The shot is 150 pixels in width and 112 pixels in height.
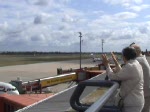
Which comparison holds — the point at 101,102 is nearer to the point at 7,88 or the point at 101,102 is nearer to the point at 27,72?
the point at 7,88

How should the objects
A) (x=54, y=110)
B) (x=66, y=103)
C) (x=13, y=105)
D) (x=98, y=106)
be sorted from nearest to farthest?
(x=98, y=106), (x=54, y=110), (x=66, y=103), (x=13, y=105)

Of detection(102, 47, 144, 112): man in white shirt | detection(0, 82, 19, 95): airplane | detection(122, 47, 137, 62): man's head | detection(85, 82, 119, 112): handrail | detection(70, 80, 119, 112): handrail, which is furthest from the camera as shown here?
detection(0, 82, 19, 95): airplane

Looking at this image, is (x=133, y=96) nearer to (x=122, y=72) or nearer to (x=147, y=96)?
Result: (x=122, y=72)

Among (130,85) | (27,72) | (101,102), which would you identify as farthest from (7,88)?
(27,72)

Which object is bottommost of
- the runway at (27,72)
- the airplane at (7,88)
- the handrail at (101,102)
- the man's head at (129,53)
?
the runway at (27,72)

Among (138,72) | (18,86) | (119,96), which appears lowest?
(18,86)

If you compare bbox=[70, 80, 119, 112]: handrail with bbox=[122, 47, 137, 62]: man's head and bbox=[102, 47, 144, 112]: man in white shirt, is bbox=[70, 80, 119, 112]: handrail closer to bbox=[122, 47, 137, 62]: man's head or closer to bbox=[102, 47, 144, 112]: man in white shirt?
bbox=[102, 47, 144, 112]: man in white shirt

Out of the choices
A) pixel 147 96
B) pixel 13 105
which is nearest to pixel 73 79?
pixel 13 105

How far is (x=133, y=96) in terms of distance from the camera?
563 centimetres

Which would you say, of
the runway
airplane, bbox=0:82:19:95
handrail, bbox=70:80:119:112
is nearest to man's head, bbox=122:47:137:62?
handrail, bbox=70:80:119:112

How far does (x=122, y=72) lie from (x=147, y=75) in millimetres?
1536

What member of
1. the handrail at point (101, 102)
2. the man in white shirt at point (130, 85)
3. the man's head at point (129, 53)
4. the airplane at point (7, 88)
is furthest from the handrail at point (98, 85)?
the airplane at point (7, 88)

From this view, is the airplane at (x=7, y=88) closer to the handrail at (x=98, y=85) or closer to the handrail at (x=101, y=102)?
the handrail at (x=98, y=85)

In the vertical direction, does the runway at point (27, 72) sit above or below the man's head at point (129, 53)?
below
